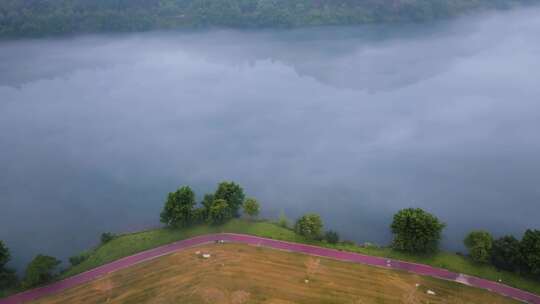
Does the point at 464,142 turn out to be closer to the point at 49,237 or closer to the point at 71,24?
the point at 49,237

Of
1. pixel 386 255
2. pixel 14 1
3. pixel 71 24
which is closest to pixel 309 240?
pixel 386 255

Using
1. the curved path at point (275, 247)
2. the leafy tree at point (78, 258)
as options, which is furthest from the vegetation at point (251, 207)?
the leafy tree at point (78, 258)

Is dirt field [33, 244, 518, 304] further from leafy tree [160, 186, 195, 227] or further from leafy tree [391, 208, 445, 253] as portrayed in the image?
leafy tree [160, 186, 195, 227]

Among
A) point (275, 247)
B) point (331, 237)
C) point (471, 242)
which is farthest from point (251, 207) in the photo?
point (471, 242)

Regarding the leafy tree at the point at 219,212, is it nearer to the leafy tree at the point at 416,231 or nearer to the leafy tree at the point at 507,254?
the leafy tree at the point at 416,231

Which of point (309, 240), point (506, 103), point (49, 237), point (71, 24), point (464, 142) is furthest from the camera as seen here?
point (71, 24)

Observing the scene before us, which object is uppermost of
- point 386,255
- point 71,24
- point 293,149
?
point 71,24
